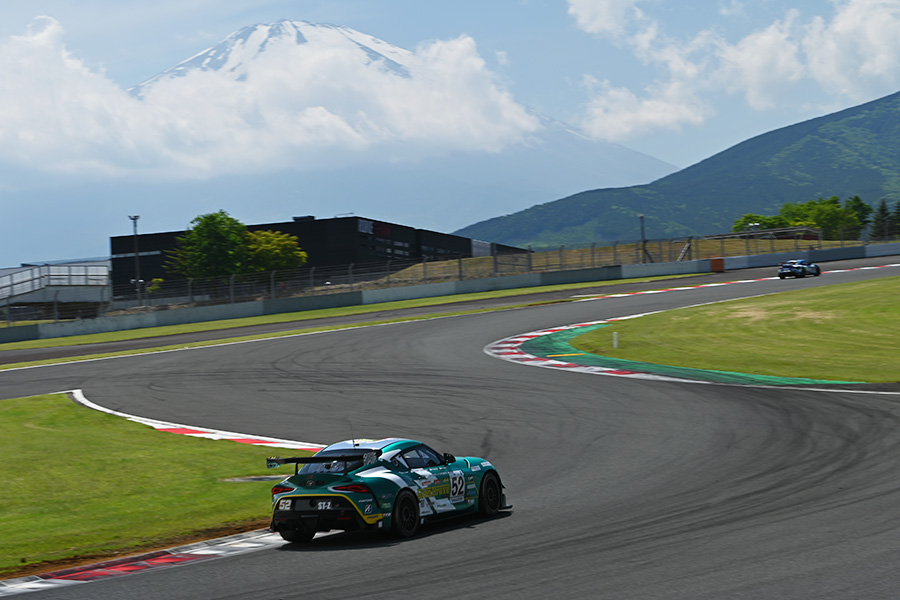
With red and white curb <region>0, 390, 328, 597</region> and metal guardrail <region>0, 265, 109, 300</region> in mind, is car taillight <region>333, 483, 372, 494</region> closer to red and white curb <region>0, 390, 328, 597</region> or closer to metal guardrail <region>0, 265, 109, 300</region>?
red and white curb <region>0, 390, 328, 597</region>

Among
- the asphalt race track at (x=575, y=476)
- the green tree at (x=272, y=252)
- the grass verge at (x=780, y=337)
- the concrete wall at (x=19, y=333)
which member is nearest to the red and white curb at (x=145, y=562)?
the asphalt race track at (x=575, y=476)

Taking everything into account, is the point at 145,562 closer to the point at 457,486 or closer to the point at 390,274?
the point at 457,486

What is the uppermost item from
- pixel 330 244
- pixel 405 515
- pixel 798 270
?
pixel 330 244

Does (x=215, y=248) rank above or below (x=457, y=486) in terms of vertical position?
above

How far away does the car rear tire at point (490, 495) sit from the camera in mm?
10873

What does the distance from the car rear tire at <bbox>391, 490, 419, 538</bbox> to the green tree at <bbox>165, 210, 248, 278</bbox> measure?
85.7 meters

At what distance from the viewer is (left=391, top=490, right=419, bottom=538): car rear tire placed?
9711 mm

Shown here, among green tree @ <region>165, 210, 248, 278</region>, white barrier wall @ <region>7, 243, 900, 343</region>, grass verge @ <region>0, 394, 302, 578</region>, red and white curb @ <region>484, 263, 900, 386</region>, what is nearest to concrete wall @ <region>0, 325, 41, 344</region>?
white barrier wall @ <region>7, 243, 900, 343</region>

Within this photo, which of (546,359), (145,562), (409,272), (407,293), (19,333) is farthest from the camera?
(409,272)

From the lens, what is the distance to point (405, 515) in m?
9.89

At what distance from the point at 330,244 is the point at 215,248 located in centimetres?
1189

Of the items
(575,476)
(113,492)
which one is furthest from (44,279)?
(575,476)

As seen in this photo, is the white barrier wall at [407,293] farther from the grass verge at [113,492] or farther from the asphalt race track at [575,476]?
the grass verge at [113,492]

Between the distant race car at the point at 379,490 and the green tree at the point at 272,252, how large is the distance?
8540cm
